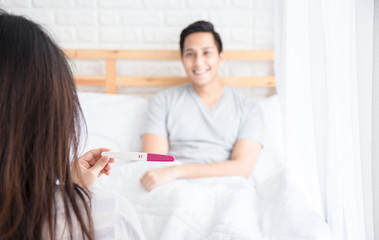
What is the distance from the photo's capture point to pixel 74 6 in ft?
5.47

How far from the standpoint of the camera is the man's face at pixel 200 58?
142 centimetres

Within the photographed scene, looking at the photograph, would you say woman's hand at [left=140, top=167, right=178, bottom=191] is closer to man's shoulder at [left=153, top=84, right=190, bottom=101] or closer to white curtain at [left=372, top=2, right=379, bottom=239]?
man's shoulder at [left=153, top=84, right=190, bottom=101]

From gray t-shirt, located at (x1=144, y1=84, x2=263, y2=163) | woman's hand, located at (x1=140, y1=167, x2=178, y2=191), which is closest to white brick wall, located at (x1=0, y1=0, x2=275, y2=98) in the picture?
gray t-shirt, located at (x1=144, y1=84, x2=263, y2=163)

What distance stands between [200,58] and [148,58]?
0.34 meters

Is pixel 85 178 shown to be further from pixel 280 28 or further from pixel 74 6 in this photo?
pixel 74 6

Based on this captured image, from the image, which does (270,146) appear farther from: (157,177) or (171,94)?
(157,177)

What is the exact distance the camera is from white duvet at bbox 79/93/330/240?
2.62 feet

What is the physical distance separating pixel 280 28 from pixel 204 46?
319 millimetres

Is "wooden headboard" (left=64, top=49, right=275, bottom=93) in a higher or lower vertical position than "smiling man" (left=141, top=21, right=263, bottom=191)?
higher

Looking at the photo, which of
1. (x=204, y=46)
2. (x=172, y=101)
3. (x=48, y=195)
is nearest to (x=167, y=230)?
(x=48, y=195)

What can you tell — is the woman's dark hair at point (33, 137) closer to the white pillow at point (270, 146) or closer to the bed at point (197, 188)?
the bed at point (197, 188)

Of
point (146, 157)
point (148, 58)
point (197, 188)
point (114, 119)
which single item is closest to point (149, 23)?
point (148, 58)

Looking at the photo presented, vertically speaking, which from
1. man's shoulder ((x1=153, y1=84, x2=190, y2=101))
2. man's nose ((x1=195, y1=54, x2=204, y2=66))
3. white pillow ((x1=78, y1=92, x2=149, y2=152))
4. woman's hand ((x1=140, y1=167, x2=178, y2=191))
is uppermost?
man's nose ((x1=195, y1=54, x2=204, y2=66))

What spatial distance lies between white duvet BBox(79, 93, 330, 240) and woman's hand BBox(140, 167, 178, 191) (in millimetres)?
19
